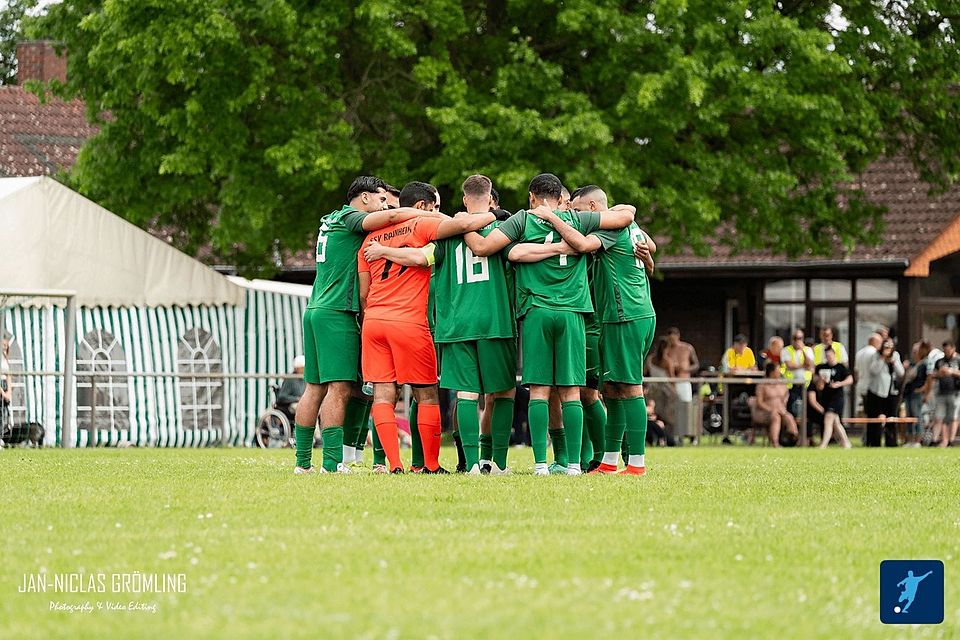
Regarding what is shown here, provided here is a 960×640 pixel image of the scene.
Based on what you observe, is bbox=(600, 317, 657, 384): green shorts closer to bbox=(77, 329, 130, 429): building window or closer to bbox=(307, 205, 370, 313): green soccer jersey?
bbox=(307, 205, 370, 313): green soccer jersey

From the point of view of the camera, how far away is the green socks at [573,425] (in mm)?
12352

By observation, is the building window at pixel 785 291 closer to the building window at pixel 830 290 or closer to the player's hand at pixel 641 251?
the building window at pixel 830 290

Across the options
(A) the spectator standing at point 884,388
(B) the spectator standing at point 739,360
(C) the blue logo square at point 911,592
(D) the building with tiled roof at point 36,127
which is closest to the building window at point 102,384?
(B) the spectator standing at point 739,360

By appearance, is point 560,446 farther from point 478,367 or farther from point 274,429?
point 274,429

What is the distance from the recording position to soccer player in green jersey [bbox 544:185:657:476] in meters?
12.6

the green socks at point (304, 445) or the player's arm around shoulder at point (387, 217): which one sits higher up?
the player's arm around shoulder at point (387, 217)

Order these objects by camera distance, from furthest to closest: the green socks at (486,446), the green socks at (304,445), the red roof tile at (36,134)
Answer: the red roof tile at (36,134) < the green socks at (486,446) < the green socks at (304,445)

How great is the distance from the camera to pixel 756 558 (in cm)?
719

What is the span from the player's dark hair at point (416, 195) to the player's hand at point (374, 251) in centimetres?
54

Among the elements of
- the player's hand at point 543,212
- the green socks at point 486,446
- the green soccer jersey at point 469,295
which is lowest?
the green socks at point 486,446

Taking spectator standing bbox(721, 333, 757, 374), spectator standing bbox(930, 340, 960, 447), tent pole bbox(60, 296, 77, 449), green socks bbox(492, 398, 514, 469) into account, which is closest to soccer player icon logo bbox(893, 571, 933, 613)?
green socks bbox(492, 398, 514, 469)

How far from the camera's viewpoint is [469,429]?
12469 millimetres

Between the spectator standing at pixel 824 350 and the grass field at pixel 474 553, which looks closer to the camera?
the grass field at pixel 474 553

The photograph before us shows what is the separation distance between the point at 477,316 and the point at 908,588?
20.3ft
